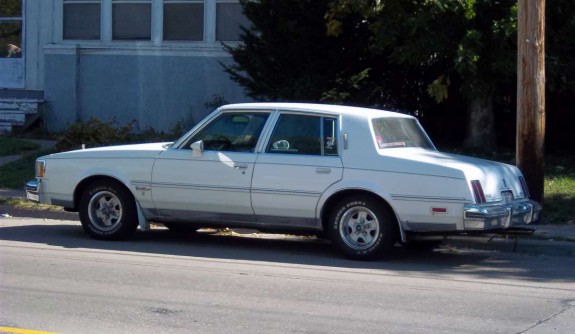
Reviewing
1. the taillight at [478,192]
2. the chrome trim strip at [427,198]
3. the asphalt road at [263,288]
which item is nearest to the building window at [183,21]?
the asphalt road at [263,288]

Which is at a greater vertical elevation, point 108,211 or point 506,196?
point 506,196

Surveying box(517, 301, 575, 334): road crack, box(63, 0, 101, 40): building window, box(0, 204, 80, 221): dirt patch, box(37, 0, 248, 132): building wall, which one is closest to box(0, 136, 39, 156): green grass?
box(37, 0, 248, 132): building wall

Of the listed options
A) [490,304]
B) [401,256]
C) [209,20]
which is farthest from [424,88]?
[490,304]

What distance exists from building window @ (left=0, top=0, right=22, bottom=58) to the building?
0.97 ft

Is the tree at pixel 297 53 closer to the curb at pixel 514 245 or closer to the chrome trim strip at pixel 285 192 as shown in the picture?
the curb at pixel 514 245

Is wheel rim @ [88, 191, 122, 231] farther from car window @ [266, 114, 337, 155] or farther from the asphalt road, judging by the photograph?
car window @ [266, 114, 337, 155]

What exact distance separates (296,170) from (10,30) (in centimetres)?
1371

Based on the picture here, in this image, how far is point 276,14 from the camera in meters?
16.2

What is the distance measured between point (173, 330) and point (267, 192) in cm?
330

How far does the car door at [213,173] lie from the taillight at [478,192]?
2379 millimetres

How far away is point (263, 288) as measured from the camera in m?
8.52

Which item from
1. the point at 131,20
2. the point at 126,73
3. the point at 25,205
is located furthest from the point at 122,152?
the point at 131,20

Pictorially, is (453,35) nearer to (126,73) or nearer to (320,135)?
(320,135)

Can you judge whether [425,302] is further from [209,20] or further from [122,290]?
[209,20]
